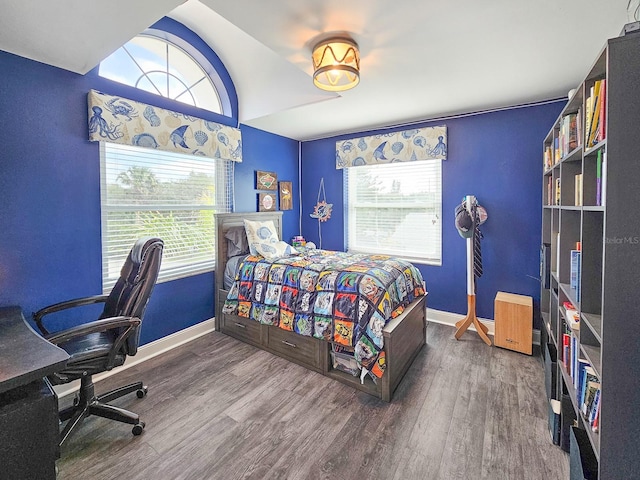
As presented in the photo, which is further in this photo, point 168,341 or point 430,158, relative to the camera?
point 430,158

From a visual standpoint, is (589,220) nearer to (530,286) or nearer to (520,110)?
(530,286)

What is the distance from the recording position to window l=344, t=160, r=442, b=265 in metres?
3.74

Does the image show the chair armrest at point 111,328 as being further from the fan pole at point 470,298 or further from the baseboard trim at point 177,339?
the fan pole at point 470,298

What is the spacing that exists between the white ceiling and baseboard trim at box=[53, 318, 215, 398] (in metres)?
2.33

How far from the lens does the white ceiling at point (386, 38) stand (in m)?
1.62

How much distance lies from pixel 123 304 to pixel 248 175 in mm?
2256

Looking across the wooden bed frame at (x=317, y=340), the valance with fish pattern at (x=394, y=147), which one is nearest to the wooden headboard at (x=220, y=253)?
the wooden bed frame at (x=317, y=340)

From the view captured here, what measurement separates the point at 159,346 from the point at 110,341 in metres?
1.03

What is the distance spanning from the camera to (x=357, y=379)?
2.36 metres

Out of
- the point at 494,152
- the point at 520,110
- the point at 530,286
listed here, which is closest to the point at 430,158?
the point at 494,152

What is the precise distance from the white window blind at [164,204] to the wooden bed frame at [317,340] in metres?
0.18

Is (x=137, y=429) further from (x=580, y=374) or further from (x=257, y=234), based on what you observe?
(x=580, y=374)

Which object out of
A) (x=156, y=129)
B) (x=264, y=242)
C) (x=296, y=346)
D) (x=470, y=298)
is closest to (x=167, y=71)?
(x=156, y=129)

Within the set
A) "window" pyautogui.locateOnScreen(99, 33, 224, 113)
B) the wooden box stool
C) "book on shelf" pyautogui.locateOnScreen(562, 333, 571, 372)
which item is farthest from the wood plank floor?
"window" pyautogui.locateOnScreen(99, 33, 224, 113)
